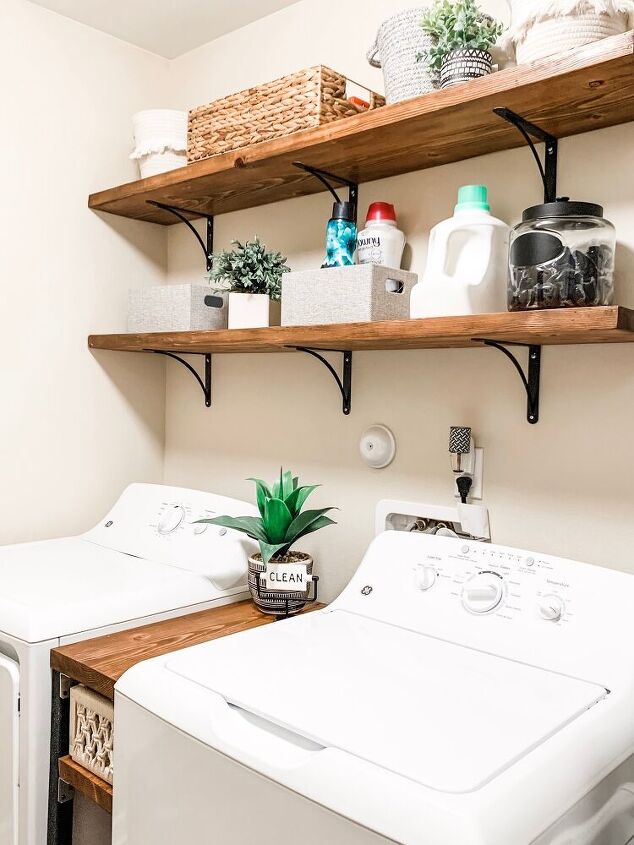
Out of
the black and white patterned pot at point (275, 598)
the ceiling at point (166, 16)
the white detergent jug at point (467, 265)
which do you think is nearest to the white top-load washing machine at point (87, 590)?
the black and white patterned pot at point (275, 598)

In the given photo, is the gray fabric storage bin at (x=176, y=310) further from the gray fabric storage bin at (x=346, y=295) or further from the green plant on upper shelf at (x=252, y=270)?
Answer: the gray fabric storage bin at (x=346, y=295)

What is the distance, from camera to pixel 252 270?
71.3 inches

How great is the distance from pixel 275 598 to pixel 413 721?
0.70 meters

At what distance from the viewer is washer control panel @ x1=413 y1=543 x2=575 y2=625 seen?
128 centimetres

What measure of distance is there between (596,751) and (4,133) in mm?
1983

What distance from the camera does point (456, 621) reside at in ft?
4.42

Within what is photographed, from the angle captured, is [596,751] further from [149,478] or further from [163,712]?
[149,478]

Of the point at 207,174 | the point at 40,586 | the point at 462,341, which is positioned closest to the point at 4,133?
the point at 207,174

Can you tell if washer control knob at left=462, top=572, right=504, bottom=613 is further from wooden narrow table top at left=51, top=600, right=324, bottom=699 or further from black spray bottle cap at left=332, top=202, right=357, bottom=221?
black spray bottle cap at left=332, top=202, right=357, bottom=221

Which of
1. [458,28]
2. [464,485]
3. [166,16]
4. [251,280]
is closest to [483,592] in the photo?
[464,485]

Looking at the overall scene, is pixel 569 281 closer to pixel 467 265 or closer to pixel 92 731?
pixel 467 265

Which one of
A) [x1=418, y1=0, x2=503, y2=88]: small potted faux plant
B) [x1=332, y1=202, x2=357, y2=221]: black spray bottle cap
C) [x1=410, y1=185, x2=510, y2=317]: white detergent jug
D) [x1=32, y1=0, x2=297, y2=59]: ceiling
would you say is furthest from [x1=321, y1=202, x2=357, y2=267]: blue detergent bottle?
[x1=32, y1=0, x2=297, y2=59]: ceiling

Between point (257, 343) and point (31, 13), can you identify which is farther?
point (31, 13)

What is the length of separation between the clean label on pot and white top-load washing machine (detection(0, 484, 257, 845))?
148 mm
